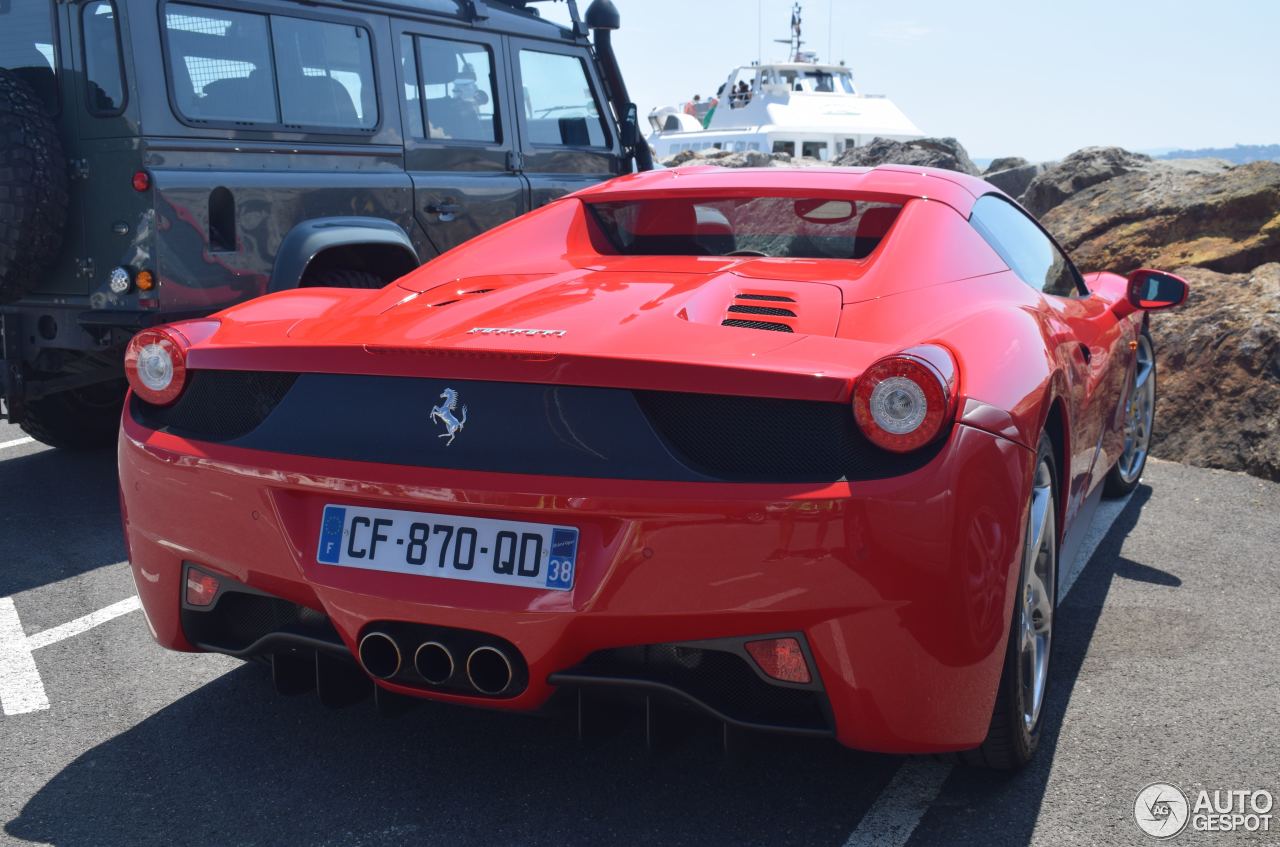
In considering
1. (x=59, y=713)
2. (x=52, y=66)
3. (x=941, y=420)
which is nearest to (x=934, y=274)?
(x=941, y=420)

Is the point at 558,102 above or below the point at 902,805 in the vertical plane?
above

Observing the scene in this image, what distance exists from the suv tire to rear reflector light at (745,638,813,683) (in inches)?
149

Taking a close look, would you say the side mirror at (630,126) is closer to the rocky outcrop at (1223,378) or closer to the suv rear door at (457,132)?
the suv rear door at (457,132)

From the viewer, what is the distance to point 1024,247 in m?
3.85

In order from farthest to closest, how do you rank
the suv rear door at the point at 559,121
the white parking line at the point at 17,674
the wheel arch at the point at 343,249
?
the suv rear door at the point at 559,121 < the wheel arch at the point at 343,249 < the white parking line at the point at 17,674

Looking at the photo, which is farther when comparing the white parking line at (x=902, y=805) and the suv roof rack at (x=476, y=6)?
the suv roof rack at (x=476, y=6)

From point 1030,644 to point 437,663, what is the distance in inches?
52.6

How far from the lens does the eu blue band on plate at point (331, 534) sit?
97.9 inches

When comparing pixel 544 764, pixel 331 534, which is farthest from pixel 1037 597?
pixel 331 534

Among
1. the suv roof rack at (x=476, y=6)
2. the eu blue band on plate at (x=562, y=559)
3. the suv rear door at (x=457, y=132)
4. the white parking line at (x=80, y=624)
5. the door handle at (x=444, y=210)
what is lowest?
the white parking line at (x=80, y=624)

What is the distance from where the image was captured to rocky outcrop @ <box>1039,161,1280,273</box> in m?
8.17

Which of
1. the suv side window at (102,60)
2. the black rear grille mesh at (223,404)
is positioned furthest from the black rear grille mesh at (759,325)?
the suv side window at (102,60)

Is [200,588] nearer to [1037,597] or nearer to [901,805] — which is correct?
[901,805]

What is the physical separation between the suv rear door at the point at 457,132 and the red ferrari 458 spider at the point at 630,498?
11.9 ft
